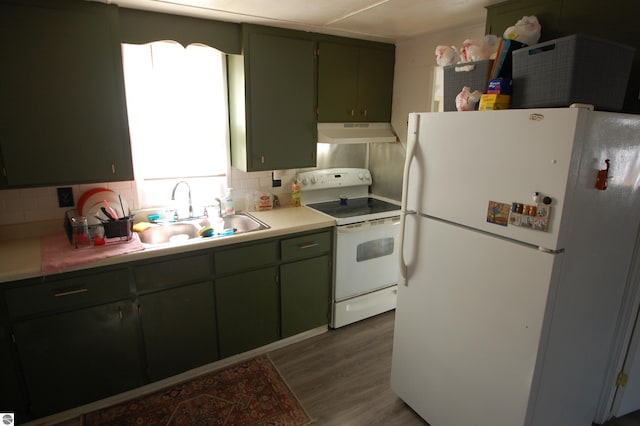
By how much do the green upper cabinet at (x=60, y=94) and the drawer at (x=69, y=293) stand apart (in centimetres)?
58

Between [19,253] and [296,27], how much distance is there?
218cm

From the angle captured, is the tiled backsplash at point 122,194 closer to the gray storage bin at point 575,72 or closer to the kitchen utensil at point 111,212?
the kitchen utensil at point 111,212

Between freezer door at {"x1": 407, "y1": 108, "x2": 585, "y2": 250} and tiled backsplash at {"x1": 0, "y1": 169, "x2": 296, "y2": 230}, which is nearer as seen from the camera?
freezer door at {"x1": 407, "y1": 108, "x2": 585, "y2": 250}

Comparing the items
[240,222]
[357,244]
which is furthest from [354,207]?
[240,222]

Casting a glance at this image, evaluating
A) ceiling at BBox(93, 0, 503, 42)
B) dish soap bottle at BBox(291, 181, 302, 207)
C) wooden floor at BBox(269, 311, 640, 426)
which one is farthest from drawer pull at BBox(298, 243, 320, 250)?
ceiling at BBox(93, 0, 503, 42)

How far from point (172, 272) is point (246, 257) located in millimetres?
458

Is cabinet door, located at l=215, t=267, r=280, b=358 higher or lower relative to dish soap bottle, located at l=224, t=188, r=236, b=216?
lower

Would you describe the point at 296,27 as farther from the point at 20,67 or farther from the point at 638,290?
the point at 638,290

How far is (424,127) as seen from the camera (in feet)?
5.82

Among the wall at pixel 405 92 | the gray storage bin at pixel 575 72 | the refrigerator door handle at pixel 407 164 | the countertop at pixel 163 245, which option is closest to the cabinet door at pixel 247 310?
the countertop at pixel 163 245

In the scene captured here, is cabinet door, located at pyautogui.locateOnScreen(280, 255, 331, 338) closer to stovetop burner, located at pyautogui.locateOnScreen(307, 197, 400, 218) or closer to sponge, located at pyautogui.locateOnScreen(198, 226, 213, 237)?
stovetop burner, located at pyautogui.locateOnScreen(307, 197, 400, 218)

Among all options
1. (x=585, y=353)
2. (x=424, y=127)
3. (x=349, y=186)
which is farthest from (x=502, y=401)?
(x=349, y=186)

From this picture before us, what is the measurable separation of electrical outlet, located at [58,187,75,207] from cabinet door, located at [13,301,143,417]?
2.52 ft

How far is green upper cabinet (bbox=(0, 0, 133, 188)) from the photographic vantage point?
1.84 metres
